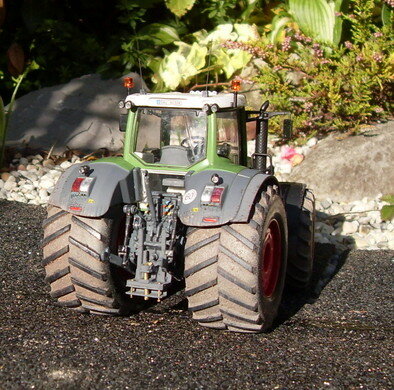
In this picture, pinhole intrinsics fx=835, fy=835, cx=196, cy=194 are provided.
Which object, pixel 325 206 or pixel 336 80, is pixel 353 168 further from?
pixel 336 80

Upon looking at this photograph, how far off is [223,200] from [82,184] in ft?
2.66

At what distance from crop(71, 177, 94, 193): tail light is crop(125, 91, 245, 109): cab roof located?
1.97 ft

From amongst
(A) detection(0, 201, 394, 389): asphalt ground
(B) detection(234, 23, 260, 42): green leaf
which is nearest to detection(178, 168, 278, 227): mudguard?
(A) detection(0, 201, 394, 389): asphalt ground

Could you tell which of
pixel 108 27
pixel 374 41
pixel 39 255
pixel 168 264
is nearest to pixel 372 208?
pixel 374 41

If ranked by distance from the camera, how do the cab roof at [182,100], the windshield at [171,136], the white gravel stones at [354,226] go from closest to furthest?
the cab roof at [182,100] → the windshield at [171,136] → the white gravel stones at [354,226]

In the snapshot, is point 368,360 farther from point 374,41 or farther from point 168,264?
point 374,41

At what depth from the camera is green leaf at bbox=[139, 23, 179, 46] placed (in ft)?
35.1

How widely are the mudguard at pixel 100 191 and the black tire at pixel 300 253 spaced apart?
1334 mm

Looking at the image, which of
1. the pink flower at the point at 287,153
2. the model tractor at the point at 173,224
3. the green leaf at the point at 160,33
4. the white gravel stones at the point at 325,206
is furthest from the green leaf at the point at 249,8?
the model tractor at the point at 173,224

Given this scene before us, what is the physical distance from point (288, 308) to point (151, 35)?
6.16m

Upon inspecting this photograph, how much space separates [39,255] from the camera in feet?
20.6

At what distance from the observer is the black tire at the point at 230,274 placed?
443 cm

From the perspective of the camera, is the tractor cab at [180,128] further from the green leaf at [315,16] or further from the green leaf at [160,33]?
the green leaf at [160,33]

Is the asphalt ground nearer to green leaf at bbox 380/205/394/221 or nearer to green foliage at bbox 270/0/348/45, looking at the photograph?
green leaf at bbox 380/205/394/221
